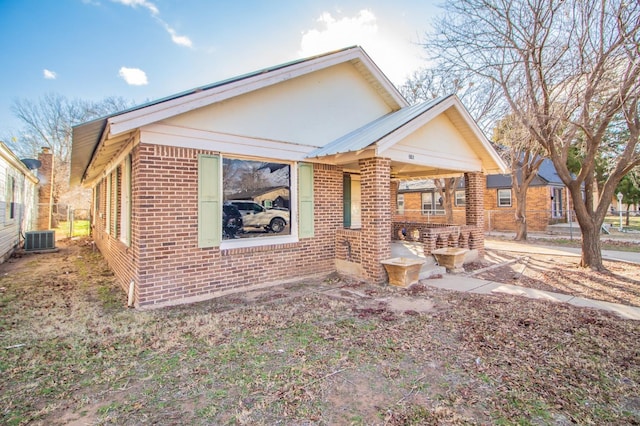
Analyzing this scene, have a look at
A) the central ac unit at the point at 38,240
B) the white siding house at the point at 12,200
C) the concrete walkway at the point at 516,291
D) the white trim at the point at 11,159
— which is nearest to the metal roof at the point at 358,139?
the concrete walkway at the point at 516,291

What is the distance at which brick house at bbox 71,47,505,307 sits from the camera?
17.7 feet

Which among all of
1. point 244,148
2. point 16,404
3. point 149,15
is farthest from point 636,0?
point 149,15

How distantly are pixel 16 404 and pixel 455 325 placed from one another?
493cm

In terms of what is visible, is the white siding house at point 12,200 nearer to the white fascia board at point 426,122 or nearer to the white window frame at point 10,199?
the white window frame at point 10,199

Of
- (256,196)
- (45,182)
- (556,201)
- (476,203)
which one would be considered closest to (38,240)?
(45,182)

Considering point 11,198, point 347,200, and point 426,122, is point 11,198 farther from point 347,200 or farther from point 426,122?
point 426,122

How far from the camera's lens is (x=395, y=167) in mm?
10445

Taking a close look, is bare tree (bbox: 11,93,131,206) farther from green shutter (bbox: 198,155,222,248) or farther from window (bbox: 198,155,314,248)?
green shutter (bbox: 198,155,222,248)

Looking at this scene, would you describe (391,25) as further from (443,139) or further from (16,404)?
(16,404)

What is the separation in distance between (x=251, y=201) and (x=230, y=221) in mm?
621

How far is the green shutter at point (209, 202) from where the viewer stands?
5.79 meters

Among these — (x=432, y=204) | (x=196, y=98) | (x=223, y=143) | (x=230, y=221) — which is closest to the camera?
(x=196, y=98)

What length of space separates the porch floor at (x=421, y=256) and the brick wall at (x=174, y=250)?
3.50m

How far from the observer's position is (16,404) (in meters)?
2.81
